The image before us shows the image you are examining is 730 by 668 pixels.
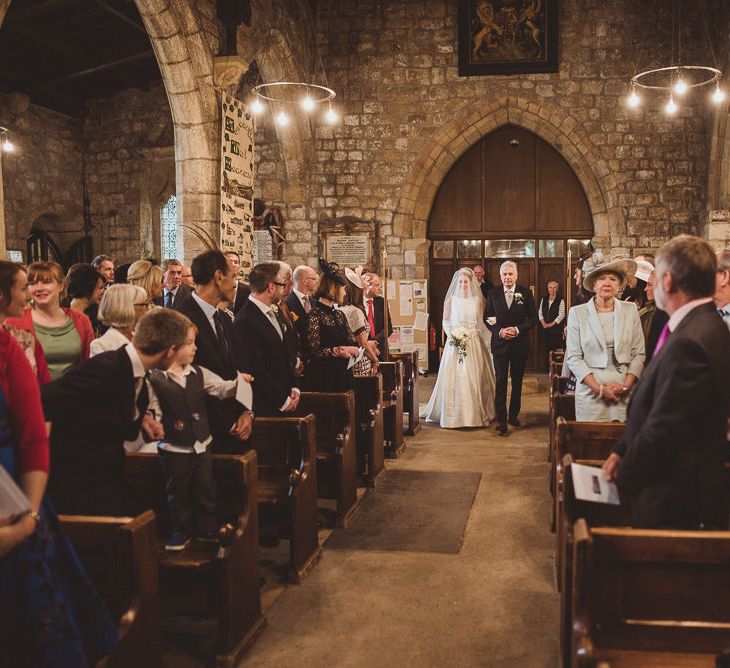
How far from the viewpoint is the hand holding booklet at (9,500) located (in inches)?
58.3

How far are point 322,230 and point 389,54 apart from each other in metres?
2.56

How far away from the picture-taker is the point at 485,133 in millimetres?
10719

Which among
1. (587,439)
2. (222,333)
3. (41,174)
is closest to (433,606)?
(587,439)

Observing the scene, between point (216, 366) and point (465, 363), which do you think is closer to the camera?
point (216, 366)

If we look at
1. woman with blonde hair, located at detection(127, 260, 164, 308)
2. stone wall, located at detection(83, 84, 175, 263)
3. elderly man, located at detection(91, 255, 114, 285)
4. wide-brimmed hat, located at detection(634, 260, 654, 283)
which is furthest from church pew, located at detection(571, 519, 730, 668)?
stone wall, located at detection(83, 84, 175, 263)

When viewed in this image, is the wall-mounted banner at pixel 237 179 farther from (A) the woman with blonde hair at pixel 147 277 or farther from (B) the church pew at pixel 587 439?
(B) the church pew at pixel 587 439

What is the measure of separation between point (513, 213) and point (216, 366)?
8.38 metres

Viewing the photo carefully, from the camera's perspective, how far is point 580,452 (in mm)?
3555

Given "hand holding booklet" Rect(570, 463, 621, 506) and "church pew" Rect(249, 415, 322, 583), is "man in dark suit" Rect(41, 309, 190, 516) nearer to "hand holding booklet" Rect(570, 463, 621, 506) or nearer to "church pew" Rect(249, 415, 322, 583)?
"church pew" Rect(249, 415, 322, 583)

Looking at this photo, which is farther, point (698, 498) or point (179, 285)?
point (179, 285)

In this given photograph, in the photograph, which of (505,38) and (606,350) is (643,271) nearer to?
(606,350)

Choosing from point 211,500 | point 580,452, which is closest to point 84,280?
point 211,500

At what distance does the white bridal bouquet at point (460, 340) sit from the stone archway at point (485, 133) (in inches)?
150

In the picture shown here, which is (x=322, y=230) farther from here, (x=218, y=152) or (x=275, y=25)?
(x=218, y=152)
